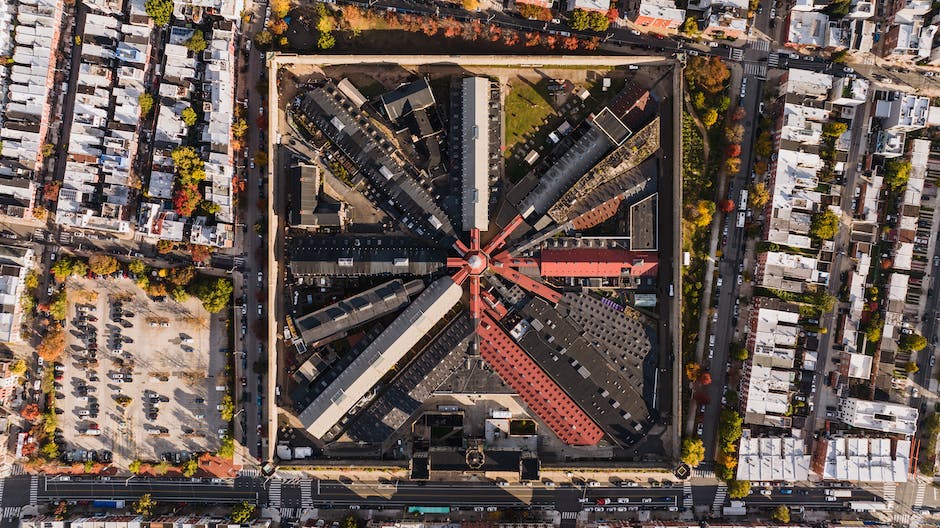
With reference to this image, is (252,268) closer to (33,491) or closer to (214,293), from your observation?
(214,293)

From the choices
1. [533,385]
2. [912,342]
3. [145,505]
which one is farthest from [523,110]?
[145,505]

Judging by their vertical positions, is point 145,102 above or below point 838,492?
above

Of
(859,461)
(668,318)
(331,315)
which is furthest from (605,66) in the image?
(859,461)

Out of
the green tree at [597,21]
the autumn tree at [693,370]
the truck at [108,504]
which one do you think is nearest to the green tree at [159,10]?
the green tree at [597,21]

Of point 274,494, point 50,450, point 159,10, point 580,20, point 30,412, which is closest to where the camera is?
point 580,20

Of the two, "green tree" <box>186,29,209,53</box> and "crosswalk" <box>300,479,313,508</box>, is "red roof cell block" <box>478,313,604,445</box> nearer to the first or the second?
"crosswalk" <box>300,479,313,508</box>

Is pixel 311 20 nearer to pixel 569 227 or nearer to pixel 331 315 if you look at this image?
pixel 331 315
